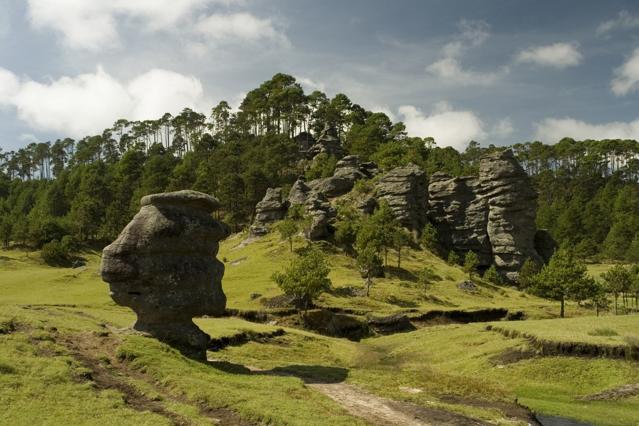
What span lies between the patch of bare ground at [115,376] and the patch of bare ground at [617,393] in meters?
25.1

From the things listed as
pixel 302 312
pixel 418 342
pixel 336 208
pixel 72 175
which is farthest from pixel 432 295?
pixel 72 175

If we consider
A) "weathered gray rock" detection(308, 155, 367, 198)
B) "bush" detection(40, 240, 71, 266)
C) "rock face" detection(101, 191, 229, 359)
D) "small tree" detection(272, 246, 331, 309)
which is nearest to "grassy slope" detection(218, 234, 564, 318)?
"small tree" detection(272, 246, 331, 309)

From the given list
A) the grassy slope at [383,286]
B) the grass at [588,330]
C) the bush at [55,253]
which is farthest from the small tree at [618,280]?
the bush at [55,253]

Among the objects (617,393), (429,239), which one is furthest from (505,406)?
(429,239)

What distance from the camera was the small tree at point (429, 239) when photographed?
372 ft

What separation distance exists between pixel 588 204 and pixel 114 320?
15792cm

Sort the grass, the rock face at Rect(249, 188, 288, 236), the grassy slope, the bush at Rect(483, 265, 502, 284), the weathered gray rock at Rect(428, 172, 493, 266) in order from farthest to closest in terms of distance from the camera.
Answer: the weathered gray rock at Rect(428, 172, 493, 266), the rock face at Rect(249, 188, 288, 236), the bush at Rect(483, 265, 502, 284), the grassy slope, the grass

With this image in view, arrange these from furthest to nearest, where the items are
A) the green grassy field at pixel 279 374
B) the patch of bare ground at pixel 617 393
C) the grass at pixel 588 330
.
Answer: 1. the grass at pixel 588 330
2. the patch of bare ground at pixel 617 393
3. the green grassy field at pixel 279 374

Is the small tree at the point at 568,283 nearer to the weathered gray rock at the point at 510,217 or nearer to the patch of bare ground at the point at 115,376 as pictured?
the weathered gray rock at the point at 510,217

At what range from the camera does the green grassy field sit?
22.3 meters

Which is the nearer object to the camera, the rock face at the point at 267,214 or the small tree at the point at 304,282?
the small tree at the point at 304,282

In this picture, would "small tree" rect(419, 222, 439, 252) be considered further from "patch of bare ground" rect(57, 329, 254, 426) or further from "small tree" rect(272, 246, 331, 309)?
"patch of bare ground" rect(57, 329, 254, 426)

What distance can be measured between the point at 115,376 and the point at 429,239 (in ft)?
306

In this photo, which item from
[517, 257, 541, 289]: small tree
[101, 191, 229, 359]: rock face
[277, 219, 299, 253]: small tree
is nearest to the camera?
[101, 191, 229, 359]: rock face
